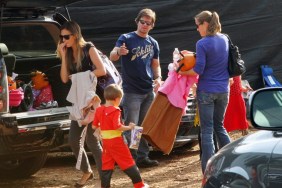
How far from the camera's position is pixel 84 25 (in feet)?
40.2

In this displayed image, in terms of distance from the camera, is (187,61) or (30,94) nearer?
(187,61)

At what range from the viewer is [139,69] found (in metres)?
8.73

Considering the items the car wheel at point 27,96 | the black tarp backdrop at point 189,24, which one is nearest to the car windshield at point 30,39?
the car wheel at point 27,96

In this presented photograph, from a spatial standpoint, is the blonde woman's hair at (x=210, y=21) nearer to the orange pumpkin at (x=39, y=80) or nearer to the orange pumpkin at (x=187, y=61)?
the orange pumpkin at (x=187, y=61)

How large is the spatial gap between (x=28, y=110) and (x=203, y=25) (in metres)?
2.08

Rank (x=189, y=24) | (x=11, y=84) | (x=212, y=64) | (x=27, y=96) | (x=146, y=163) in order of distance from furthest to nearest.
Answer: (x=189, y=24)
(x=146, y=163)
(x=27, y=96)
(x=11, y=84)
(x=212, y=64)

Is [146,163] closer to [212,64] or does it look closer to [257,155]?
[212,64]

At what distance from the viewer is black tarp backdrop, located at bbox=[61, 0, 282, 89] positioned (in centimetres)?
1235

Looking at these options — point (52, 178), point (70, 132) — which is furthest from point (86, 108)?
point (52, 178)

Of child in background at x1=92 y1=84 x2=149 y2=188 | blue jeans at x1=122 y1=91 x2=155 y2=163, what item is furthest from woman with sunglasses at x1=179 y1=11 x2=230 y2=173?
blue jeans at x1=122 y1=91 x2=155 y2=163

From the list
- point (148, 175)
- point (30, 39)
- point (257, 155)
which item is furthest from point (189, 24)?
point (257, 155)

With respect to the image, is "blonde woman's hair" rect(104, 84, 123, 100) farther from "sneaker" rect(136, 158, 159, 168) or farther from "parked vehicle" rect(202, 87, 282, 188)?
"parked vehicle" rect(202, 87, 282, 188)

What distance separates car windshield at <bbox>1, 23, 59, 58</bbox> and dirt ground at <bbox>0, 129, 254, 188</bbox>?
1.40 meters

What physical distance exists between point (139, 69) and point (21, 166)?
171cm
